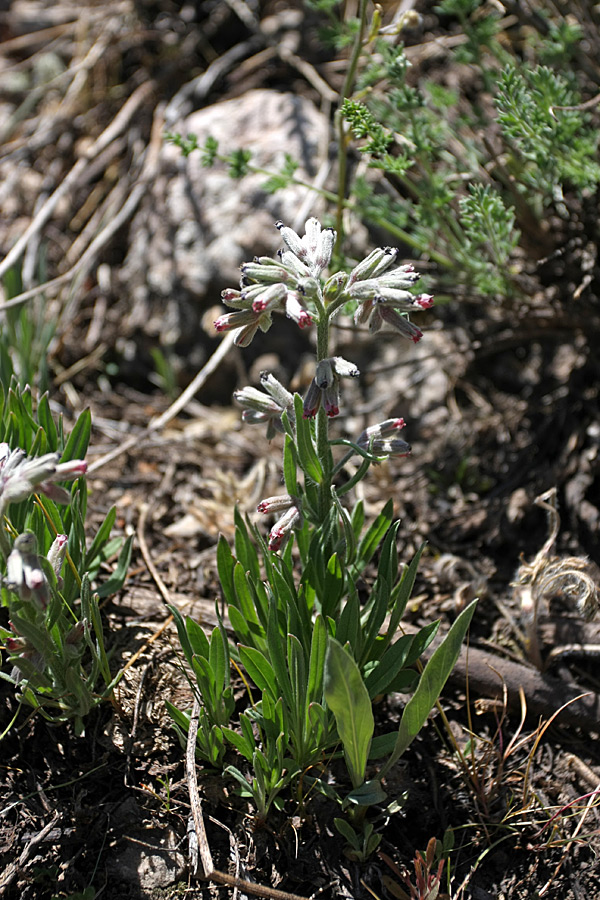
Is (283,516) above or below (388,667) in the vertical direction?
above

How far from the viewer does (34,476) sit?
1816 mm

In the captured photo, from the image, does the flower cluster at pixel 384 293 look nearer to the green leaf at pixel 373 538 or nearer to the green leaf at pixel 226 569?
the green leaf at pixel 373 538

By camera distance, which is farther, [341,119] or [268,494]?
[268,494]

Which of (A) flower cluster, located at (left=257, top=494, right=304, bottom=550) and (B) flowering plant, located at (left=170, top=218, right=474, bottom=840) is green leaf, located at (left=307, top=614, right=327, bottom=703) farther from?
(A) flower cluster, located at (left=257, top=494, right=304, bottom=550)

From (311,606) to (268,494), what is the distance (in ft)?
3.90

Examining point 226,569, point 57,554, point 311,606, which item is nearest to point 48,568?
point 57,554

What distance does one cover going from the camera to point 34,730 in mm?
2371

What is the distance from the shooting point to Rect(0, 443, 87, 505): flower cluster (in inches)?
71.5

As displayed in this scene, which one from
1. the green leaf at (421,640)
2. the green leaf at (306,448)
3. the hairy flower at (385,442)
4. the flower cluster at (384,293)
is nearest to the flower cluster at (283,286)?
the flower cluster at (384,293)

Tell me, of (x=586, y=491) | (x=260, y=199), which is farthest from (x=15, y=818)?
(x=260, y=199)

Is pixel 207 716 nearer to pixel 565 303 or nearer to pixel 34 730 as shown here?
pixel 34 730

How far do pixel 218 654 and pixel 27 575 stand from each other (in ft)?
2.08

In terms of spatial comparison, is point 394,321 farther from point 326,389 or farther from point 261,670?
point 261,670

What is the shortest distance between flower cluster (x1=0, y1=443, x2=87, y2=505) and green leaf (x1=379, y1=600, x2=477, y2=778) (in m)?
1.05
